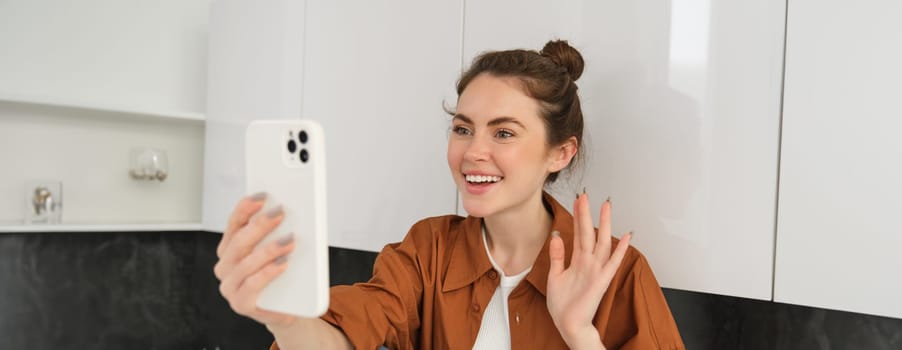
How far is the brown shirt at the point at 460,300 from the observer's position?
3.09 feet

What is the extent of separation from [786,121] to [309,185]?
0.58 m

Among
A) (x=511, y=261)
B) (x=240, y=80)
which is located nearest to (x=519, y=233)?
(x=511, y=261)

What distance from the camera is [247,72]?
1.90 m

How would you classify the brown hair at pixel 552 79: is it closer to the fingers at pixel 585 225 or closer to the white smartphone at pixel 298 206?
the fingers at pixel 585 225

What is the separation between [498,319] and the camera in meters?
1.06

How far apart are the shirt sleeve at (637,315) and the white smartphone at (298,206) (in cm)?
45

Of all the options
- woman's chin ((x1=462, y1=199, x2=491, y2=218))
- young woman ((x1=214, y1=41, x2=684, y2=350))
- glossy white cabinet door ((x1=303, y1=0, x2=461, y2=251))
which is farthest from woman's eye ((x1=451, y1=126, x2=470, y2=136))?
glossy white cabinet door ((x1=303, y1=0, x2=461, y2=251))

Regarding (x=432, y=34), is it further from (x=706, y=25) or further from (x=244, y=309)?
(x=244, y=309)

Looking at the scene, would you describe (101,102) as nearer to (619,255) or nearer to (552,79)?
(552,79)

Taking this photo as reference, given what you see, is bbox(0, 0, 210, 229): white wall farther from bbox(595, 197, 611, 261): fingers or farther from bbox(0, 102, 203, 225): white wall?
bbox(595, 197, 611, 261): fingers

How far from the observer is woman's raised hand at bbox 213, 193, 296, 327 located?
2.24ft

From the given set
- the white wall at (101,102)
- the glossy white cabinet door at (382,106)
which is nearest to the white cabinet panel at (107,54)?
the white wall at (101,102)

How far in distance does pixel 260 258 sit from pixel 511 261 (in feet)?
1.68

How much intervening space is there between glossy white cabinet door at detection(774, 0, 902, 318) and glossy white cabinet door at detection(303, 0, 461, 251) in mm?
615
